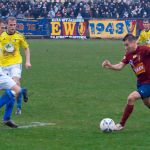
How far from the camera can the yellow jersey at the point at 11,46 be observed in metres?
13.2

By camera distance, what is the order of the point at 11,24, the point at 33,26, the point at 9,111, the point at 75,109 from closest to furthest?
the point at 9,111 → the point at 11,24 → the point at 75,109 → the point at 33,26

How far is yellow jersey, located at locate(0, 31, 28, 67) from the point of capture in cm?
1323

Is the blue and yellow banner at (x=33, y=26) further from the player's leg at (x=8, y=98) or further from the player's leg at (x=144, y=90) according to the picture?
the player's leg at (x=144, y=90)

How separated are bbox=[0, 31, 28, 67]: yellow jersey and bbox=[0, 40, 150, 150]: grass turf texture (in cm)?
114

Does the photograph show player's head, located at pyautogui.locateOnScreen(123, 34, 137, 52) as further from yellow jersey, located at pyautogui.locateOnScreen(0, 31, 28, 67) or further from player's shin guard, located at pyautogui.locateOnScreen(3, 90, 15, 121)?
yellow jersey, located at pyautogui.locateOnScreen(0, 31, 28, 67)

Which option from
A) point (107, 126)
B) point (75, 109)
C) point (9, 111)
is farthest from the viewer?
point (75, 109)

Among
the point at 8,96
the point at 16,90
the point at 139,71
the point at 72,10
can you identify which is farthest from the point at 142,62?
the point at 72,10

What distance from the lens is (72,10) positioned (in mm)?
49656

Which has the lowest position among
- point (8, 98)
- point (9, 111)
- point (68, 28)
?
point (68, 28)

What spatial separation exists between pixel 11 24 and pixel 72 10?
1461 inches

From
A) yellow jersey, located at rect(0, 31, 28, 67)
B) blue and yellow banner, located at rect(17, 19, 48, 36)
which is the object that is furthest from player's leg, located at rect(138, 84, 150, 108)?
blue and yellow banner, located at rect(17, 19, 48, 36)

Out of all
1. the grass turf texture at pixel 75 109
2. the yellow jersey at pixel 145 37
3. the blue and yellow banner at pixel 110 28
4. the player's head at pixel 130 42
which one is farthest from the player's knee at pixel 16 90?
the blue and yellow banner at pixel 110 28

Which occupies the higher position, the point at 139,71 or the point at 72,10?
the point at 139,71

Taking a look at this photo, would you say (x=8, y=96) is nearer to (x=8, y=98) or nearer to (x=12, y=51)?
(x=8, y=98)
